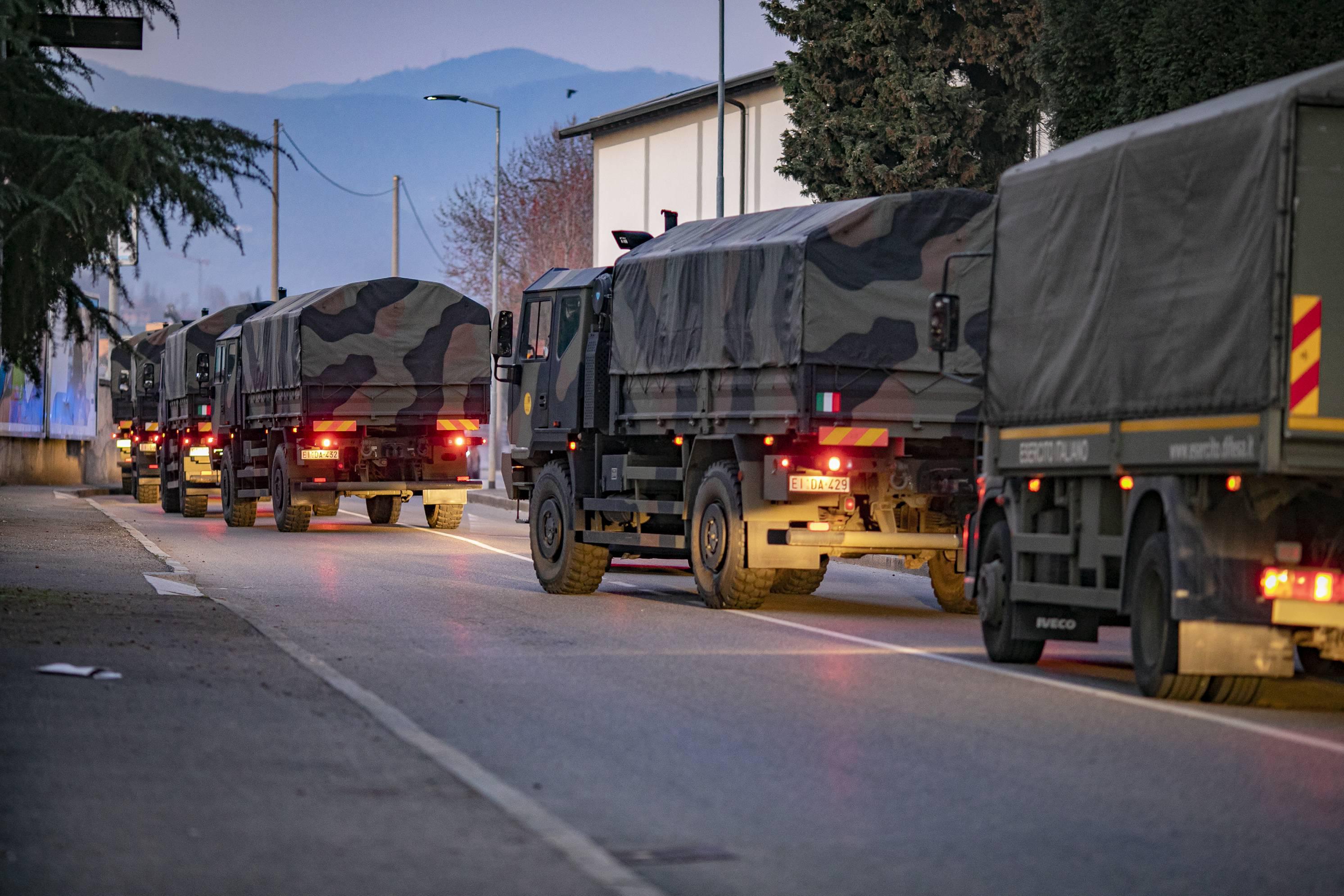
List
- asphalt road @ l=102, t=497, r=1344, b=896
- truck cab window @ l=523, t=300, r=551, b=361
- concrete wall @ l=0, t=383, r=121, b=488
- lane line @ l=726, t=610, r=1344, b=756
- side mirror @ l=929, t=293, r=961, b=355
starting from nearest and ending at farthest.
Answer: asphalt road @ l=102, t=497, r=1344, b=896
lane line @ l=726, t=610, r=1344, b=756
side mirror @ l=929, t=293, r=961, b=355
truck cab window @ l=523, t=300, r=551, b=361
concrete wall @ l=0, t=383, r=121, b=488

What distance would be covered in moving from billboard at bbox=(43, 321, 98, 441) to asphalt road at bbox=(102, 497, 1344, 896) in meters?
49.8

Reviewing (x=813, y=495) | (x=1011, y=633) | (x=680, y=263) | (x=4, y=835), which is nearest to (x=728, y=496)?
Answer: (x=813, y=495)

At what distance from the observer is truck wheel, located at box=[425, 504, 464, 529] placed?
32.2 m

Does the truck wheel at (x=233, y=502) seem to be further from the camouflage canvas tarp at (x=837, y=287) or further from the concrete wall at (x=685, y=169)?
the camouflage canvas tarp at (x=837, y=287)

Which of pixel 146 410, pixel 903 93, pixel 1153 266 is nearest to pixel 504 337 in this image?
pixel 1153 266

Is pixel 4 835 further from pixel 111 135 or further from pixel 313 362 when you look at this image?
pixel 313 362

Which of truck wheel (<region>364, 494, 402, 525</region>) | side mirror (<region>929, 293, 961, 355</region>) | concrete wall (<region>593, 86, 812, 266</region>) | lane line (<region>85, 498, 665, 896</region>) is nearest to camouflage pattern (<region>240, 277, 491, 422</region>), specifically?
truck wheel (<region>364, 494, 402, 525</region>)

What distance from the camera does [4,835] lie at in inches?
275

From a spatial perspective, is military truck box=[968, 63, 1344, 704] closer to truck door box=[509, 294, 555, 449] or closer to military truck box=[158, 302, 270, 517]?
truck door box=[509, 294, 555, 449]

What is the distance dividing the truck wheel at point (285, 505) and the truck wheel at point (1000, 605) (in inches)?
742

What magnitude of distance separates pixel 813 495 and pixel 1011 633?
417 centimetres

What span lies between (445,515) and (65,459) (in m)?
39.4

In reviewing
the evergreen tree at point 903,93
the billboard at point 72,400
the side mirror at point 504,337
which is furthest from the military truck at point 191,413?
the billboard at point 72,400

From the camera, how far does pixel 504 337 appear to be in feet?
71.6
